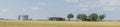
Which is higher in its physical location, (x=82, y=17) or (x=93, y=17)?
(x=82, y=17)

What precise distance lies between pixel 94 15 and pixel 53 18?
21.0 m

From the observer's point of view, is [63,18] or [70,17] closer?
[63,18]

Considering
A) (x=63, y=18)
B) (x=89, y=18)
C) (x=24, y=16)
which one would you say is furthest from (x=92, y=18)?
(x=24, y=16)

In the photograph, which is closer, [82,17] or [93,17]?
[93,17]

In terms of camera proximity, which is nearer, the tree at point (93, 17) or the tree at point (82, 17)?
the tree at point (93, 17)

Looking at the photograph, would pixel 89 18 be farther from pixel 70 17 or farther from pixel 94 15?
pixel 70 17

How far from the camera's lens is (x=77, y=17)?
163000 mm

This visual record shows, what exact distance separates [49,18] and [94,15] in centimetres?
2334

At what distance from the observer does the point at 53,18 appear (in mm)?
160250

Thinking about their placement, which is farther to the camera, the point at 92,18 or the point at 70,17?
the point at 70,17

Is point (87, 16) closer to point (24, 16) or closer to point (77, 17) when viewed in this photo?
point (77, 17)

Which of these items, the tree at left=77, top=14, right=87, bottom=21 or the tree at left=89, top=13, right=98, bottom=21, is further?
the tree at left=77, top=14, right=87, bottom=21

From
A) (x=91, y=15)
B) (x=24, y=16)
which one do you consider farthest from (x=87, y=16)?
(x=24, y=16)

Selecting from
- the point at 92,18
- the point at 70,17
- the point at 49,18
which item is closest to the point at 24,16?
the point at 49,18
